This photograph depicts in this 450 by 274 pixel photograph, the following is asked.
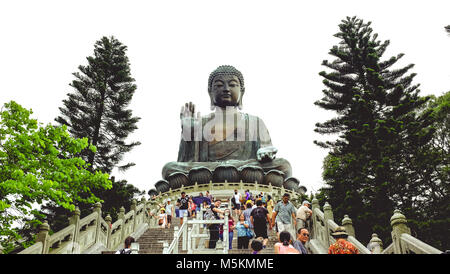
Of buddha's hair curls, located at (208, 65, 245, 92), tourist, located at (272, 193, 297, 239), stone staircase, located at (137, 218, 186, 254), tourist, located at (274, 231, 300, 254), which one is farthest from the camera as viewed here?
buddha's hair curls, located at (208, 65, 245, 92)

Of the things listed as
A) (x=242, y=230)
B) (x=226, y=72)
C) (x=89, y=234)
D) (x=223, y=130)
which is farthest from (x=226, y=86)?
(x=242, y=230)

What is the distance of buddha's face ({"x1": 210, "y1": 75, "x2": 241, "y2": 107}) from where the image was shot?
2220 cm

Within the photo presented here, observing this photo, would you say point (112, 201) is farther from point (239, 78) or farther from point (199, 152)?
point (239, 78)

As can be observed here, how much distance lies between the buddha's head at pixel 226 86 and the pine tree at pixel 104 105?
5259 mm

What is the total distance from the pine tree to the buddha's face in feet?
17.1

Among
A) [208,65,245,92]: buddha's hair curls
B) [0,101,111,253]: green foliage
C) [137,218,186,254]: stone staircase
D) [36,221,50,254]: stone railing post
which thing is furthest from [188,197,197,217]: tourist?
[208,65,245,92]: buddha's hair curls

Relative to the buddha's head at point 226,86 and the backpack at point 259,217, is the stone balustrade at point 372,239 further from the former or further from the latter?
the buddha's head at point 226,86

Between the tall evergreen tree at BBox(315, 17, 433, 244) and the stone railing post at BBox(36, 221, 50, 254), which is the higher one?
the tall evergreen tree at BBox(315, 17, 433, 244)

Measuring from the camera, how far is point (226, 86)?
22.2 m

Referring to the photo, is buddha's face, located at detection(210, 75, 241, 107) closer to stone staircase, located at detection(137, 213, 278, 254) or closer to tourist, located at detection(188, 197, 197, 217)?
tourist, located at detection(188, 197, 197, 217)

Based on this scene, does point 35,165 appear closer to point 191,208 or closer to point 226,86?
point 191,208

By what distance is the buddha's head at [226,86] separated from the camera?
2225 cm
